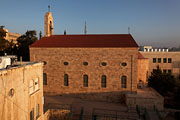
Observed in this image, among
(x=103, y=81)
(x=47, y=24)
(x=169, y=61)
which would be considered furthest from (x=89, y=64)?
(x=169, y=61)

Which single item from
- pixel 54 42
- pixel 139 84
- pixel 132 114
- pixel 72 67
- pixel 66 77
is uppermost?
pixel 54 42

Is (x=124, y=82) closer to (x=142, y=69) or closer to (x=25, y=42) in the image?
(x=142, y=69)

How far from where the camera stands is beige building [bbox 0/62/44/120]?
328 inches

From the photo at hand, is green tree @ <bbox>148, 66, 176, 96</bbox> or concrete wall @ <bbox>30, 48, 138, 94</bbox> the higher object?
concrete wall @ <bbox>30, 48, 138, 94</bbox>

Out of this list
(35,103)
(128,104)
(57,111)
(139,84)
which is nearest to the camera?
(35,103)

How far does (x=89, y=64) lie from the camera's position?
62.0 ft

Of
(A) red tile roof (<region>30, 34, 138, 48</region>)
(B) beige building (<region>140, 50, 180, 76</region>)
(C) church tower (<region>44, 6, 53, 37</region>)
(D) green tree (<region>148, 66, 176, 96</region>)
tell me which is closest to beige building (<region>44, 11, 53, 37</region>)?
(C) church tower (<region>44, 6, 53, 37</region>)

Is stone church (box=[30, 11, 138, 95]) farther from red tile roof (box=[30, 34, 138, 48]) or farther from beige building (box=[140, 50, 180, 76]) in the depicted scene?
beige building (box=[140, 50, 180, 76])

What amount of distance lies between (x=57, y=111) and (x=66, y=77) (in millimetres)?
5540

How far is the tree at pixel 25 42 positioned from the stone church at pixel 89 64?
45.4ft

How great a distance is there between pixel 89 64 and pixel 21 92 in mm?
10512

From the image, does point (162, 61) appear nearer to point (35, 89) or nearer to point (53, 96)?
point (53, 96)

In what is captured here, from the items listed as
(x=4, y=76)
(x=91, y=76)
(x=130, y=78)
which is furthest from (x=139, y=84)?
Result: (x=4, y=76)

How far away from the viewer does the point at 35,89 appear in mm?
12414
